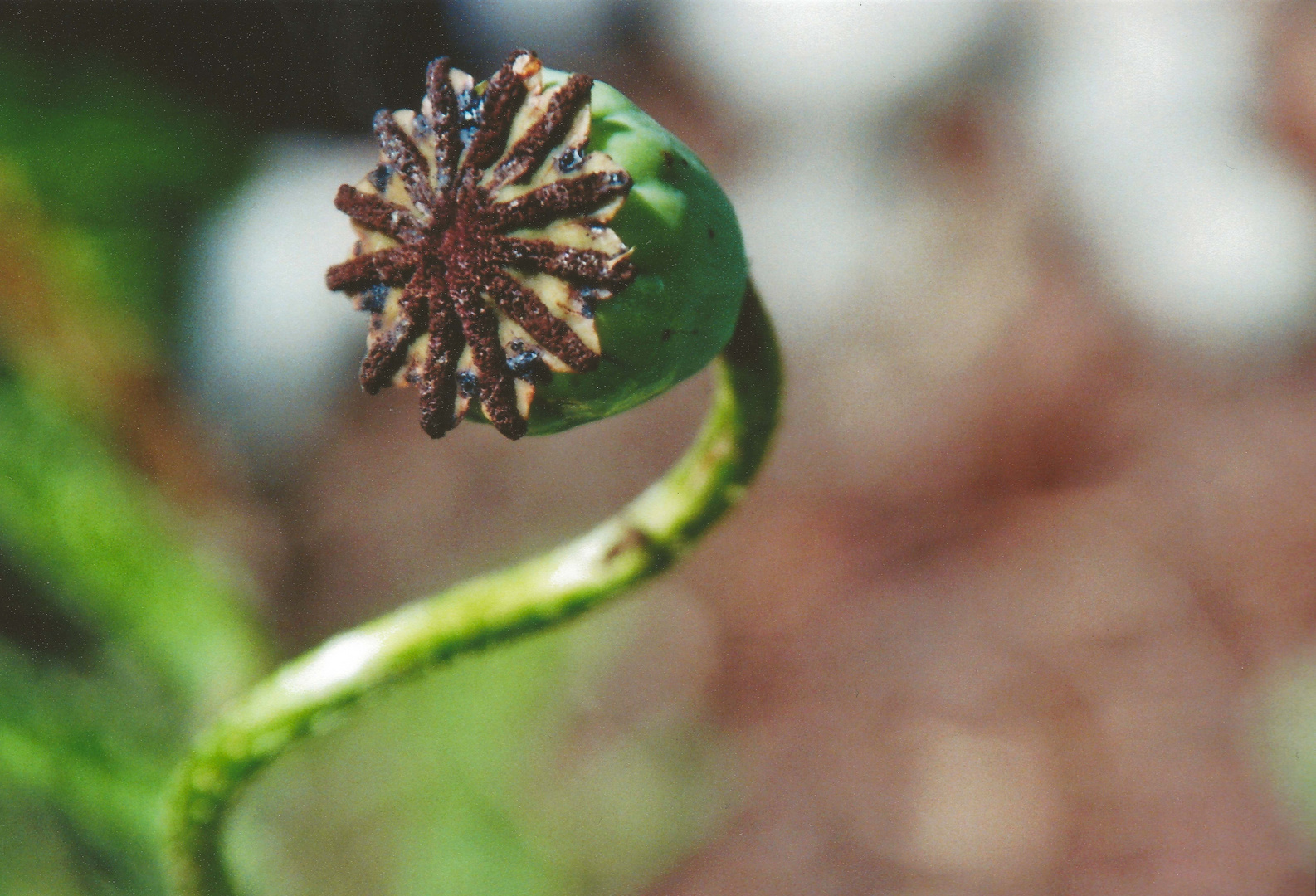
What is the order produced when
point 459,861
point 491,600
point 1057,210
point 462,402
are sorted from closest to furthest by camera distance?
point 462,402 < point 491,600 < point 459,861 < point 1057,210

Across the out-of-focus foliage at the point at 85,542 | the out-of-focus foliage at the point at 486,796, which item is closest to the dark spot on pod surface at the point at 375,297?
the out-of-focus foliage at the point at 85,542

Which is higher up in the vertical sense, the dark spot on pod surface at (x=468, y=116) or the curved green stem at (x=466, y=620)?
the dark spot on pod surface at (x=468, y=116)

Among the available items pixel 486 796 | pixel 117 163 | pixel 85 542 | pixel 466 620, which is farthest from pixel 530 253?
pixel 117 163

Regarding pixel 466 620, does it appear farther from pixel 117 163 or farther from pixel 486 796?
pixel 117 163

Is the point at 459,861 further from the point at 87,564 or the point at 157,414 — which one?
the point at 157,414

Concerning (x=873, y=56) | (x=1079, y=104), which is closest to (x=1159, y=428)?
(x=1079, y=104)

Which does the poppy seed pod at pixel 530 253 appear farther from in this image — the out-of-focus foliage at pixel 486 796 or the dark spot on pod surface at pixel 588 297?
the out-of-focus foliage at pixel 486 796

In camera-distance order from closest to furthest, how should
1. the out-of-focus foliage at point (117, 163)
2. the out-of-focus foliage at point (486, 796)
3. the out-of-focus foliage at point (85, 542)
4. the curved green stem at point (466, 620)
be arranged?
the curved green stem at point (466, 620) → the out-of-focus foliage at point (85, 542) → the out-of-focus foliage at point (486, 796) → the out-of-focus foliage at point (117, 163)
